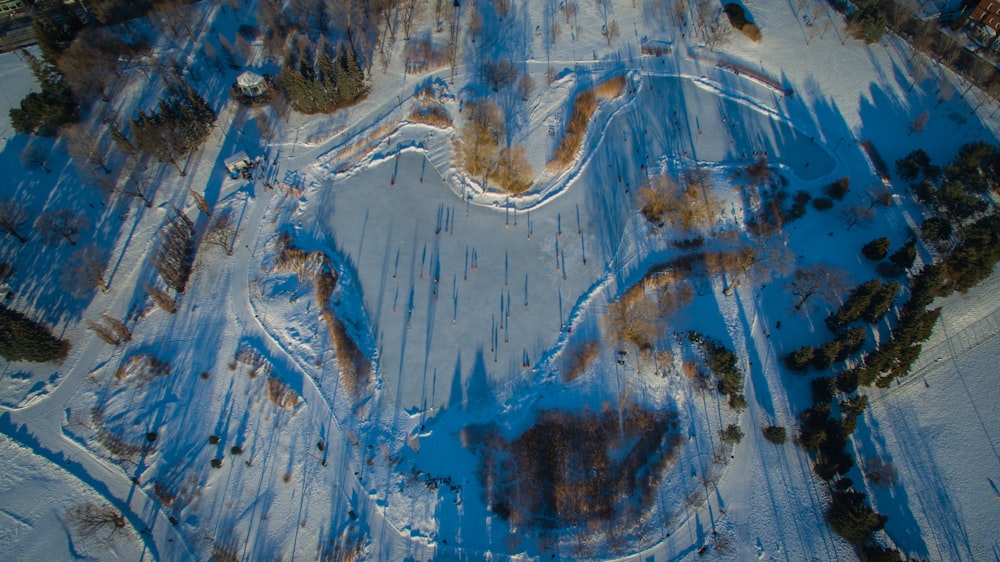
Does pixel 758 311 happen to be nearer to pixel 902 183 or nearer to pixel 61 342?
pixel 902 183

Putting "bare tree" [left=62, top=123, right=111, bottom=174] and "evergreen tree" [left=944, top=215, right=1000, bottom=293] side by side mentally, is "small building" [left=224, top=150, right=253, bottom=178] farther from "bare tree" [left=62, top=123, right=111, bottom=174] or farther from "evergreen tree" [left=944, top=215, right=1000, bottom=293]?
"evergreen tree" [left=944, top=215, right=1000, bottom=293]

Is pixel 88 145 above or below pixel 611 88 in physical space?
below

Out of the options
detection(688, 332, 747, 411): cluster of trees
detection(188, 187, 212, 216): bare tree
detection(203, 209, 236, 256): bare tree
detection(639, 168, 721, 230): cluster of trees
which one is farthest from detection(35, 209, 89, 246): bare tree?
detection(688, 332, 747, 411): cluster of trees

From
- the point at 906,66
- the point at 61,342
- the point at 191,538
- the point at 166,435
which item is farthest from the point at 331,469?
the point at 906,66

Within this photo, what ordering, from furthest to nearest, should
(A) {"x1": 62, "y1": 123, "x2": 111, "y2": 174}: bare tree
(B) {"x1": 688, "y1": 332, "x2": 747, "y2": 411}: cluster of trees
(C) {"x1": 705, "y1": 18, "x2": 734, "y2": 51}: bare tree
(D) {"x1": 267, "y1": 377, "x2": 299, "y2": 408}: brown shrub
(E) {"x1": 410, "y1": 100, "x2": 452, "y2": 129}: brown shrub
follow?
1. (C) {"x1": 705, "y1": 18, "x2": 734, "y2": 51}: bare tree
2. (E) {"x1": 410, "y1": 100, "x2": 452, "y2": 129}: brown shrub
3. (A) {"x1": 62, "y1": 123, "x2": 111, "y2": 174}: bare tree
4. (D) {"x1": 267, "y1": 377, "x2": 299, "y2": 408}: brown shrub
5. (B) {"x1": 688, "y1": 332, "x2": 747, "y2": 411}: cluster of trees

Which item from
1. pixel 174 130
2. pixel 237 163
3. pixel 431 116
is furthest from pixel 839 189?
pixel 174 130

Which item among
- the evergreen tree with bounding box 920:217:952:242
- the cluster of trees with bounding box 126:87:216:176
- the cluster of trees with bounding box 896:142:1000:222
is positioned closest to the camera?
the evergreen tree with bounding box 920:217:952:242

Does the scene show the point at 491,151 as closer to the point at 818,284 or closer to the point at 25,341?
the point at 818,284
